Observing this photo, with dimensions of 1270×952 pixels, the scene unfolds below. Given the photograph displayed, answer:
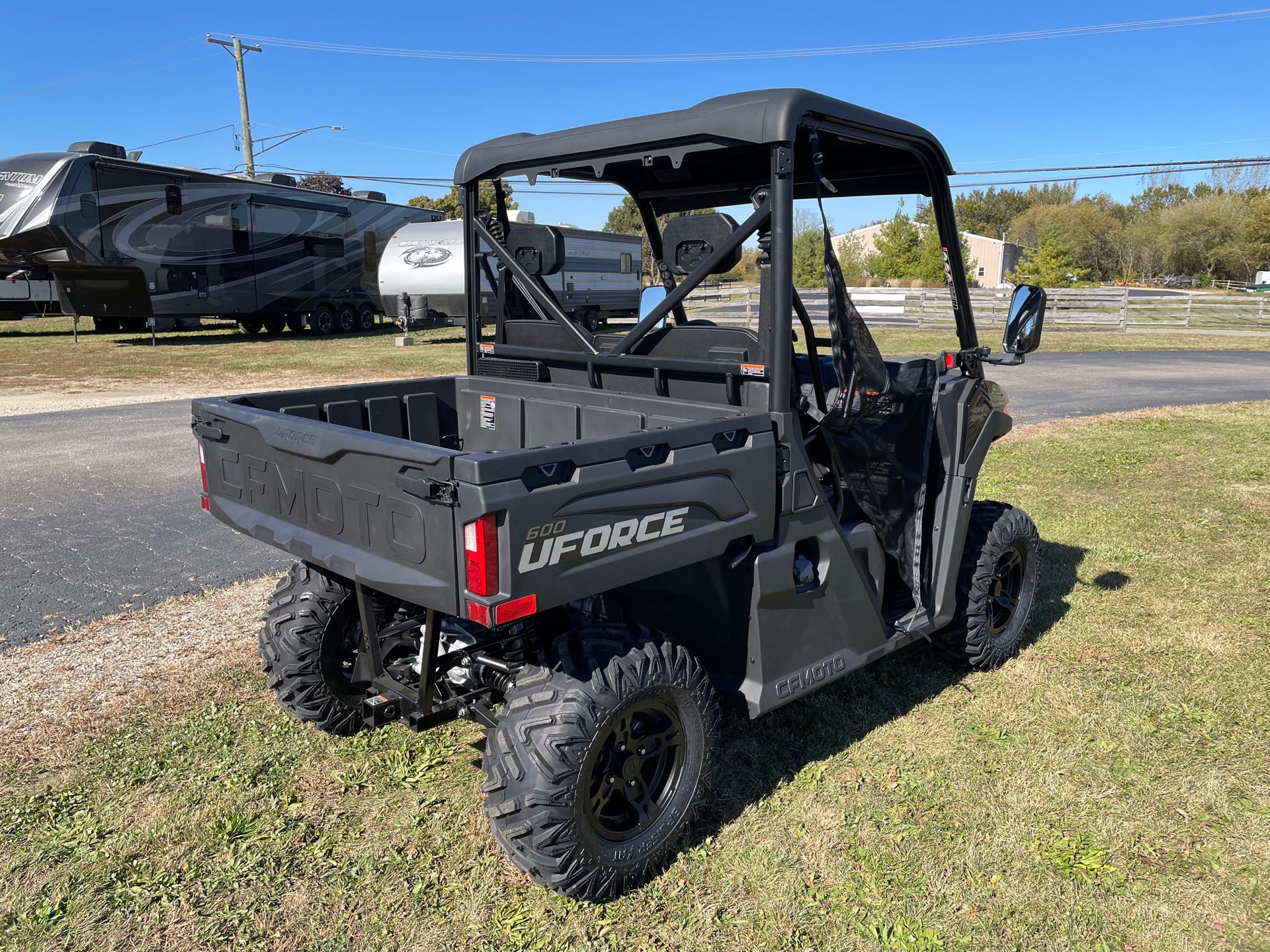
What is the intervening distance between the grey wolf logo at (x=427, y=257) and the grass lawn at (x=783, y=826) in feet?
65.3

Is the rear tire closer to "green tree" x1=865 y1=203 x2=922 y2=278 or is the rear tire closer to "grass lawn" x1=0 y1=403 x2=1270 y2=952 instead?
"green tree" x1=865 y1=203 x2=922 y2=278

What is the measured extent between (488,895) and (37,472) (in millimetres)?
7690

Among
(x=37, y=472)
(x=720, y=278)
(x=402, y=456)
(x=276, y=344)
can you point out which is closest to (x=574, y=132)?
(x=720, y=278)

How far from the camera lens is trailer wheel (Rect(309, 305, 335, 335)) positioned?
2648 cm

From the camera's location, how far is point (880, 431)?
3711mm

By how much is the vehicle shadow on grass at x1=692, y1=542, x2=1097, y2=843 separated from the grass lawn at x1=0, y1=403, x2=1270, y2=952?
0.01m

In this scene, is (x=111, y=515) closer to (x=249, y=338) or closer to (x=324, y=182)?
(x=249, y=338)

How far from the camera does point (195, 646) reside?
4750 mm

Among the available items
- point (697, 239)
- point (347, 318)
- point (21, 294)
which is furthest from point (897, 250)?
point (21, 294)

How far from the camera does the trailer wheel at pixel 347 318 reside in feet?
89.8

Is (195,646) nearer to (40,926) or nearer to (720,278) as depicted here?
(40,926)

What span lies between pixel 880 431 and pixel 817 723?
1.26 meters

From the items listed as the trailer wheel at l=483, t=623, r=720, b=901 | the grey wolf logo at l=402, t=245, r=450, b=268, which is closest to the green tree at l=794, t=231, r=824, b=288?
the trailer wheel at l=483, t=623, r=720, b=901

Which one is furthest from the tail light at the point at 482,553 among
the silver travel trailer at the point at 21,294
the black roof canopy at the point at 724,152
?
the silver travel trailer at the point at 21,294
